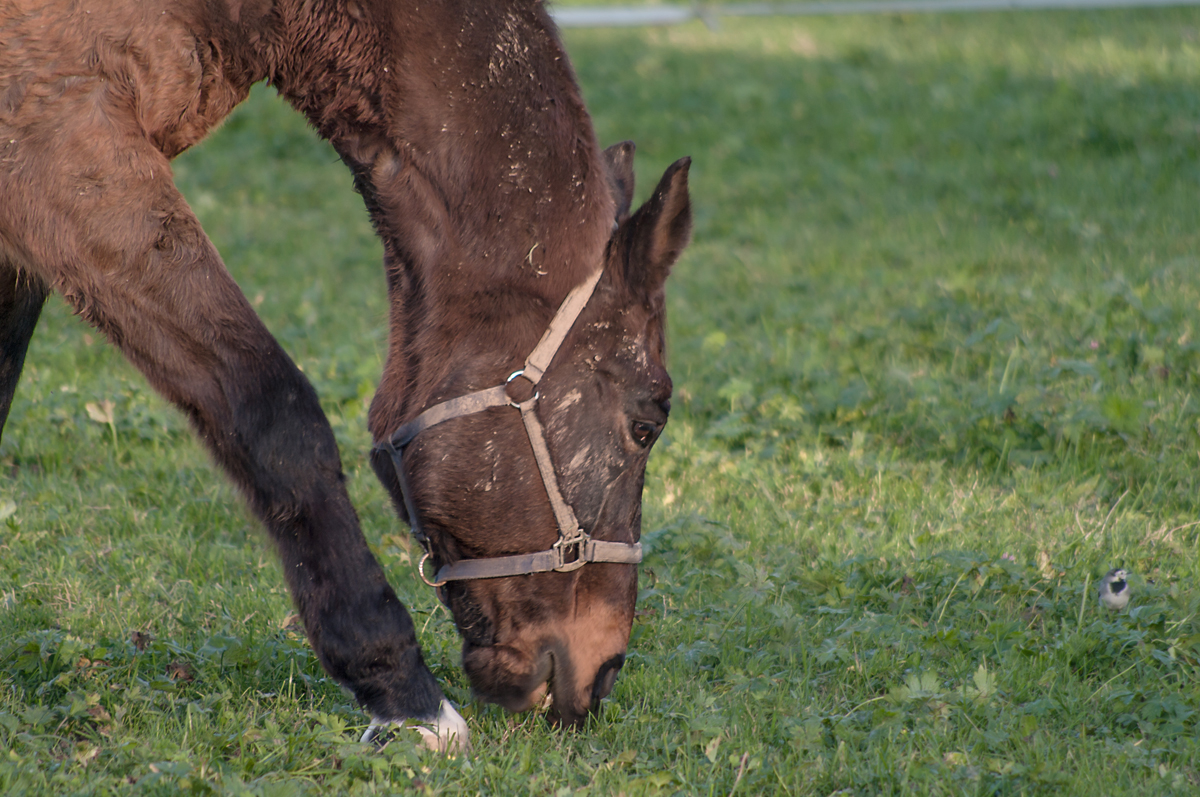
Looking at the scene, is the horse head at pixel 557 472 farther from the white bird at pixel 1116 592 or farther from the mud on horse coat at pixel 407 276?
the white bird at pixel 1116 592

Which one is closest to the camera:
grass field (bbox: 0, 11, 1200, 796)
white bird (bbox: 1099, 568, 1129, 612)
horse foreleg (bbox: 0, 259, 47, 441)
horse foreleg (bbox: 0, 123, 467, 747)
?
horse foreleg (bbox: 0, 123, 467, 747)

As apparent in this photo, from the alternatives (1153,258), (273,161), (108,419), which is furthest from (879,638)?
(273,161)

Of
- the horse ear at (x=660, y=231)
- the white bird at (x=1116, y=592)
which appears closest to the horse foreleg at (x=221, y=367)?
the horse ear at (x=660, y=231)

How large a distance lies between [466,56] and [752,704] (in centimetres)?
175

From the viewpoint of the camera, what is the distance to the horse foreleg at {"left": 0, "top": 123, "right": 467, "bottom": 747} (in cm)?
267

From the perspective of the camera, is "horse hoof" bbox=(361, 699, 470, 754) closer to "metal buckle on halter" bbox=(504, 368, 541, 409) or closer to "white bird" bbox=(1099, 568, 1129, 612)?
"metal buckle on halter" bbox=(504, 368, 541, 409)

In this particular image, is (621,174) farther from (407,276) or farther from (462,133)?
(407,276)

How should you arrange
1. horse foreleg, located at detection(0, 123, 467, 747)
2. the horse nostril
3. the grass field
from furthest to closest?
1. the horse nostril
2. the grass field
3. horse foreleg, located at detection(0, 123, 467, 747)

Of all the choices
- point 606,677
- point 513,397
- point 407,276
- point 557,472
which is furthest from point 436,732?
point 407,276

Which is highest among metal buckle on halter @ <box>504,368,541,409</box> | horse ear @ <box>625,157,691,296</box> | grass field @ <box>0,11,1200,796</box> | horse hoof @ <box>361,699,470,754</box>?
horse ear @ <box>625,157,691,296</box>

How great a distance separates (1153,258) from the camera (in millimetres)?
6906

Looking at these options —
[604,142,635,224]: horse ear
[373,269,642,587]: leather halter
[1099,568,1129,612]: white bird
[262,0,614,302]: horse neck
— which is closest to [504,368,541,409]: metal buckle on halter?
[373,269,642,587]: leather halter

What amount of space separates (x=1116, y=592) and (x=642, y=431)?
5.06 ft

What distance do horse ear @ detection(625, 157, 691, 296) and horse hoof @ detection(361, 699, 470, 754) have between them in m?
1.10
